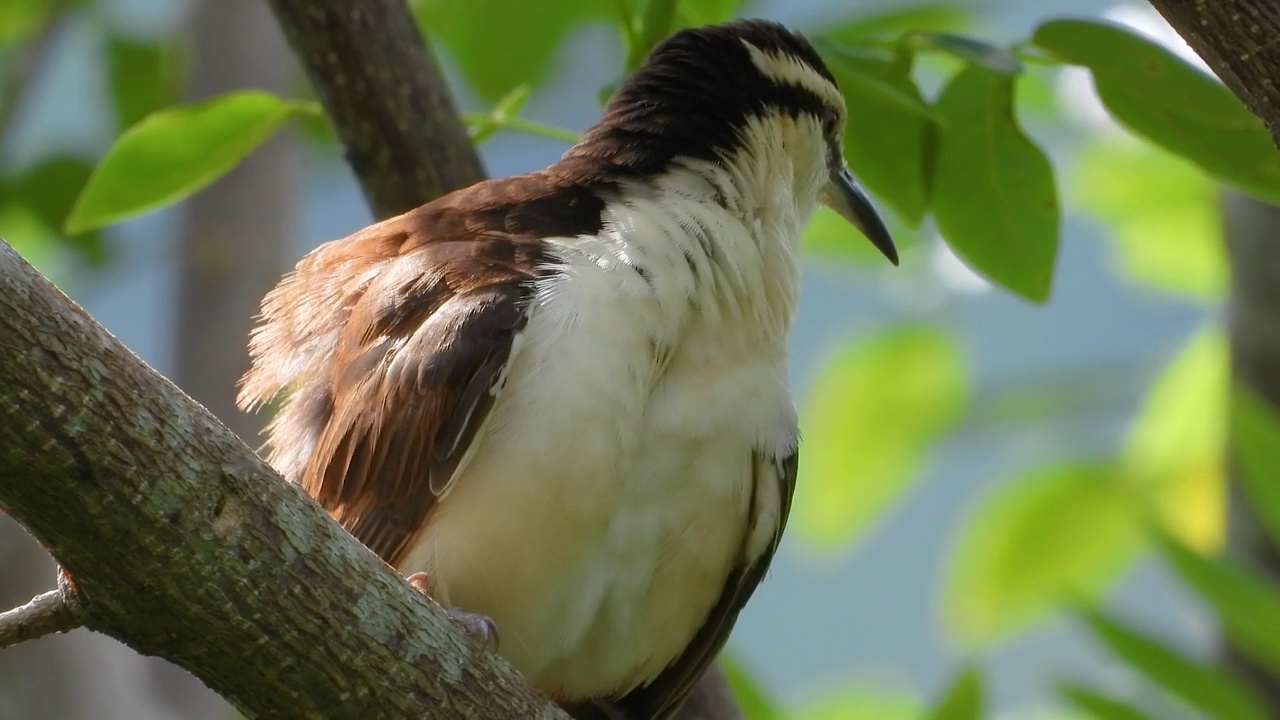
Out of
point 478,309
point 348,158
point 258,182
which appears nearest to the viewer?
point 478,309

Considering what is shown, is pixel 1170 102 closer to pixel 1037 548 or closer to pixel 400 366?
pixel 400 366

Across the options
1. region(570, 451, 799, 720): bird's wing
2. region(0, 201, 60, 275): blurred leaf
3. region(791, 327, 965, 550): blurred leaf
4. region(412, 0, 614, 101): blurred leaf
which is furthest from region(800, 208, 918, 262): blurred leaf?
region(0, 201, 60, 275): blurred leaf

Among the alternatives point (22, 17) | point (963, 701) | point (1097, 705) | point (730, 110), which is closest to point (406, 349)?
point (730, 110)

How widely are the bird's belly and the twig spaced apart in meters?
0.77

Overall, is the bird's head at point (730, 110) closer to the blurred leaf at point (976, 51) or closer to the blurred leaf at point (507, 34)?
the blurred leaf at point (976, 51)

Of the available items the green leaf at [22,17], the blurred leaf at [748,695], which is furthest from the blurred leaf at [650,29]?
the green leaf at [22,17]

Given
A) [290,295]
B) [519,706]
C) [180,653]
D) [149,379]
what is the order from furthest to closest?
[290,295], [519,706], [180,653], [149,379]

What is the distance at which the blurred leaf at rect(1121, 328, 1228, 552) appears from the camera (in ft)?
15.7

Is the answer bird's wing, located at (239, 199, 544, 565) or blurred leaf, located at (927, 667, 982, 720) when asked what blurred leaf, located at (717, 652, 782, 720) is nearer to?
blurred leaf, located at (927, 667, 982, 720)

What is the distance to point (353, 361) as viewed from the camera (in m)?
2.93

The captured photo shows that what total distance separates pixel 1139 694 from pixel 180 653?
238 centimetres

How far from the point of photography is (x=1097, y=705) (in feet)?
11.0

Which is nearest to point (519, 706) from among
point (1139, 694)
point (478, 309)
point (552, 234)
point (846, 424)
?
point (478, 309)

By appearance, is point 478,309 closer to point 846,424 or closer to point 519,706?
point 519,706
